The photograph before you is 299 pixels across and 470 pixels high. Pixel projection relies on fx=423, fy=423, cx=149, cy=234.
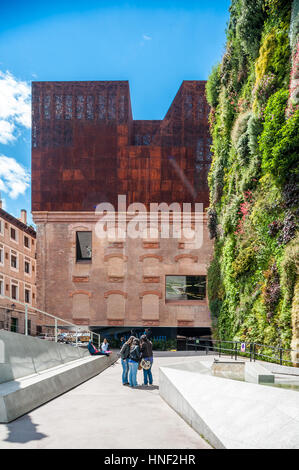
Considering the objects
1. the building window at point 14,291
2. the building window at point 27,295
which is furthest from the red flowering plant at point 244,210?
the building window at point 27,295

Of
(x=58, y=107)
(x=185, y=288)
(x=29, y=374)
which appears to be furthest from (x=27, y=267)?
(x=29, y=374)

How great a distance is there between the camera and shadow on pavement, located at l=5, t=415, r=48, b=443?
18.9ft

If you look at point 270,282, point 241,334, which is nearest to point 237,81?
point 270,282

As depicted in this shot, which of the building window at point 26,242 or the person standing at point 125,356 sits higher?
the building window at point 26,242

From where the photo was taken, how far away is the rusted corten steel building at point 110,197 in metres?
32.7

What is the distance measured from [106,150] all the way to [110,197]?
376cm

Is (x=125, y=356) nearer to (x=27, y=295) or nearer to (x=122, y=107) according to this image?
(x=122, y=107)

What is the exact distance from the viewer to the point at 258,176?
818 inches

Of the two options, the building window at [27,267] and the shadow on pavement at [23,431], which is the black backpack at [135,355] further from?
the building window at [27,267]

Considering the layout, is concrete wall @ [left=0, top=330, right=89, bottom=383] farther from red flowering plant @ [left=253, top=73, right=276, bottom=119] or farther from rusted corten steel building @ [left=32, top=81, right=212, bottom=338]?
rusted corten steel building @ [left=32, top=81, right=212, bottom=338]

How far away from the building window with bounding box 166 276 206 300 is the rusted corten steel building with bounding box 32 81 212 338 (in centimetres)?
8

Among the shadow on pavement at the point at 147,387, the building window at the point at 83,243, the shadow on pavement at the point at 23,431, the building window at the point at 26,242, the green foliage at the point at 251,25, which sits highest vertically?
the green foliage at the point at 251,25

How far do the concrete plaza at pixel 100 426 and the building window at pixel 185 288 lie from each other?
23.2 m
